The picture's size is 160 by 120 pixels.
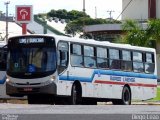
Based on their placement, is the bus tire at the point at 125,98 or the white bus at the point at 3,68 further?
the bus tire at the point at 125,98

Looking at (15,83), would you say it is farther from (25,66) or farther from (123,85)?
(123,85)

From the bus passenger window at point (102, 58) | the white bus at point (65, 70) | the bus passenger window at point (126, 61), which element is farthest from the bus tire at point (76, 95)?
the bus passenger window at point (126, 61)

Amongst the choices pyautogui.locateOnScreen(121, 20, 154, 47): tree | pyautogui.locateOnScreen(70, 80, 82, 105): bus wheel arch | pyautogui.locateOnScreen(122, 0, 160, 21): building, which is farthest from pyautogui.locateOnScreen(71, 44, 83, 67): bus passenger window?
pyautogui.locateOnScreen(122, 0, 160, 21): building

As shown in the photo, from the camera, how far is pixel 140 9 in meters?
84.9

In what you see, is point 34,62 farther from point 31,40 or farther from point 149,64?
point 149,64

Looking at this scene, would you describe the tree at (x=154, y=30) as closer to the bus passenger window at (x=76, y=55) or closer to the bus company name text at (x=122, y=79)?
the bus company name text at (x=122, y=79)

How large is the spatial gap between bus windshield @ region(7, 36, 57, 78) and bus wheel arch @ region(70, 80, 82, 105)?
1.57 meters

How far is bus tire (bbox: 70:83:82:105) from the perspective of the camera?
93.8 ft

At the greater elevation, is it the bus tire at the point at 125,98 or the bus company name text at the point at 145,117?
the bus company name text at the point at 145,117

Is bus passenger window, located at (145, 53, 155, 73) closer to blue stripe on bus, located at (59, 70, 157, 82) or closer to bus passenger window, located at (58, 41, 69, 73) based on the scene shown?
blue stripe on bus, located at (59, 70, 157, 82)

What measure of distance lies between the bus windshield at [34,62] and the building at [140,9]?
53.8 meters

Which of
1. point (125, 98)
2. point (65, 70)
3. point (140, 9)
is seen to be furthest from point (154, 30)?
point (140, 9)

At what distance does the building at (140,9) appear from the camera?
8144cm

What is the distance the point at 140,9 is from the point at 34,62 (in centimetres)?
5813
